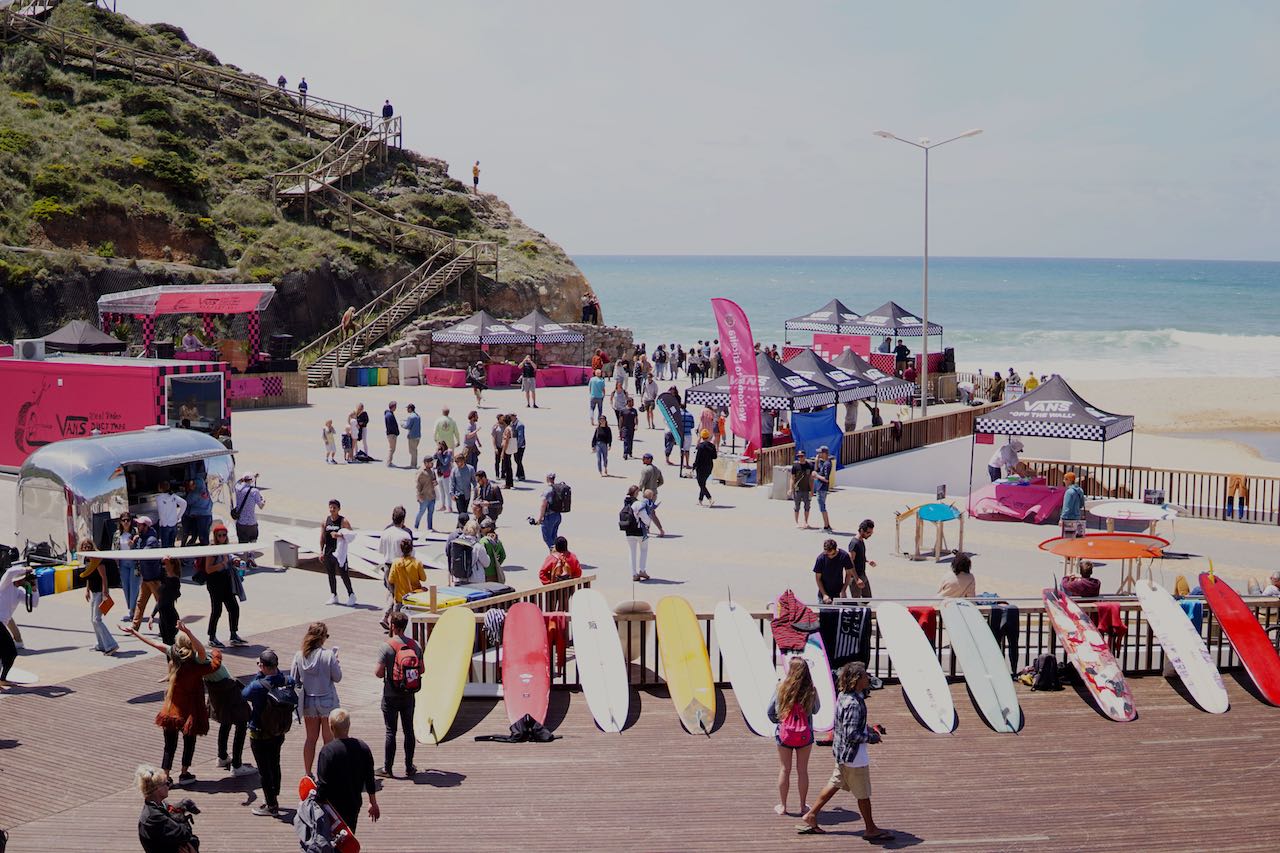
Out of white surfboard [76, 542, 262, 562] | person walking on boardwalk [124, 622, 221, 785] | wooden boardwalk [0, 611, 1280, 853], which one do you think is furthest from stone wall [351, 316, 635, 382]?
person walking on boardwalk [124, 622, 221, 785]

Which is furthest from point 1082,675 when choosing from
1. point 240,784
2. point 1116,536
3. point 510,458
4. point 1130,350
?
point 1130,350

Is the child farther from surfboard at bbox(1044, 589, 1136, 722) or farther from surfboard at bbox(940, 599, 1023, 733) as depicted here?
surfboard at bbox(1044, 589, 1136, 722)

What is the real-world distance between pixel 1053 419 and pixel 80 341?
23.0m

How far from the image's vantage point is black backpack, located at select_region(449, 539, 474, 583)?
1531 cm

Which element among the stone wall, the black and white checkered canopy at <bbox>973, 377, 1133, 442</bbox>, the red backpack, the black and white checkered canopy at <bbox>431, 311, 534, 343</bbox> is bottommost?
the red backpack

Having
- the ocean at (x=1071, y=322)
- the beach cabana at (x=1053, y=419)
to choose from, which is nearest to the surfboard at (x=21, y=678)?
the beach cabana at (x=1053, y=419)

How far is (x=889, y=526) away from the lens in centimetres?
2178

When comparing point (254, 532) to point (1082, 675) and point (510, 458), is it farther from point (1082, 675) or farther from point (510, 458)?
point (1082, 675)

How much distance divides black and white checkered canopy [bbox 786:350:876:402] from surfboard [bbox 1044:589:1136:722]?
1558 centimetres

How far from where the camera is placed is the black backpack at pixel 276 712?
9453 millimetres

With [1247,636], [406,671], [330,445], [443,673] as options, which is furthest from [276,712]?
[330,445]

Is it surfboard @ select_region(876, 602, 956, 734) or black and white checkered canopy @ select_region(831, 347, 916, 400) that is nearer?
surfboard @ select_region(876, 602, 956, 734)

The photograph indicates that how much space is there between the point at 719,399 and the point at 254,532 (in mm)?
12577

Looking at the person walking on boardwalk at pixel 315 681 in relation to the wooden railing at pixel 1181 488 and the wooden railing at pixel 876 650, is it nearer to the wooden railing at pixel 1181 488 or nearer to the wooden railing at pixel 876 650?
the wooden railing at pixel 876 650
